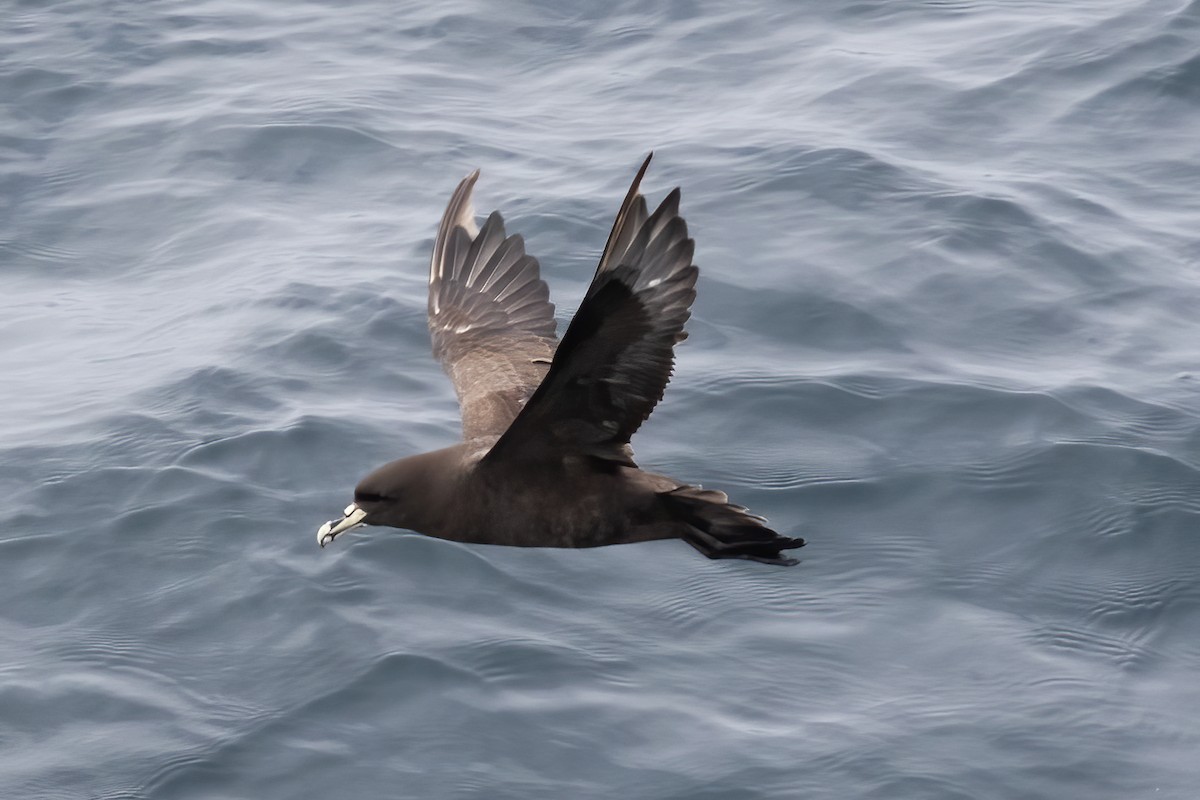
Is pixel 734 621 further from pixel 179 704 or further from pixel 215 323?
pixel 215 323

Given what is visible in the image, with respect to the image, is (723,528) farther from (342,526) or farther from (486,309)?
(486,309)

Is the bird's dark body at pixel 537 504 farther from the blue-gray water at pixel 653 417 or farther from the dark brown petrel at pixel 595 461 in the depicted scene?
the blue-gray water at pixel 653 417

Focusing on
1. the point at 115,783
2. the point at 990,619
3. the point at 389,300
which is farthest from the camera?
the point at 389,300

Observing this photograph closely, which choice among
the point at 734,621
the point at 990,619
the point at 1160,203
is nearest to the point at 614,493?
the point at 734,621

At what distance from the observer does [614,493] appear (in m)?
6.28

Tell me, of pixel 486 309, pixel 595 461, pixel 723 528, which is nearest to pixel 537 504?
pixel 595 461

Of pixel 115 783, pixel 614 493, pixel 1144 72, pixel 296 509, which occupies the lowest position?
pixel 115 783

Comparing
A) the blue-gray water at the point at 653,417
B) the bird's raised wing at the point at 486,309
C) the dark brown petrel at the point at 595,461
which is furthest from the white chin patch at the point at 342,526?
the bird's raised wing at the point at 486,309

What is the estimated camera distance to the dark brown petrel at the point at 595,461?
5695 millimetres

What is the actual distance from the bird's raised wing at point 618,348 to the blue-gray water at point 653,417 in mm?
943

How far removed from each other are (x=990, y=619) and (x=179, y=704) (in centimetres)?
324

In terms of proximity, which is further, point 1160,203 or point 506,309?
point 1160,203

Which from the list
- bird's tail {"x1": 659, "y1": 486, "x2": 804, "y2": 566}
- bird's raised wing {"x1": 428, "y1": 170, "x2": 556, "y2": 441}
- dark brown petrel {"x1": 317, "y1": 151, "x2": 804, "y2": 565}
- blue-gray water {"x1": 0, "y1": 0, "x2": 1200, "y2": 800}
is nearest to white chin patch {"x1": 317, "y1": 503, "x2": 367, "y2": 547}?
dark brown petrel {"x1": 317, "y1": 151, "x2": 804, "y2": 565}

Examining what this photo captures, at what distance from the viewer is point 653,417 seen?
8.13 metres
